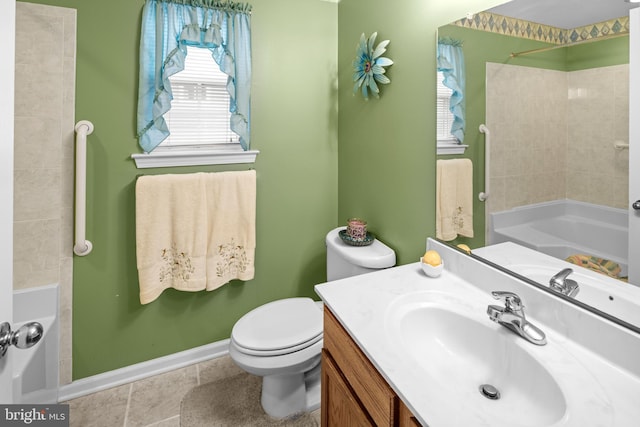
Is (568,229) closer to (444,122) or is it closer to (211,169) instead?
(444,122)

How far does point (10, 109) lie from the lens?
708mm

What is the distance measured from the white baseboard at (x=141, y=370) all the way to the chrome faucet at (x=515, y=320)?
1695 mm

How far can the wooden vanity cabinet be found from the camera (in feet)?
2.53

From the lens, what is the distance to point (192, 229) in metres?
1.86

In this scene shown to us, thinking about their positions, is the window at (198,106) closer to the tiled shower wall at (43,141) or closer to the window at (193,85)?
the window at (193,85)

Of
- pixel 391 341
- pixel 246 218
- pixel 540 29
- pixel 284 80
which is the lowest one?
pixel 391 341

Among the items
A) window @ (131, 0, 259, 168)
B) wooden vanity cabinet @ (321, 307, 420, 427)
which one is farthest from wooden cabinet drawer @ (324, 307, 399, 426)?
window @ (131, 0, 259, 168)

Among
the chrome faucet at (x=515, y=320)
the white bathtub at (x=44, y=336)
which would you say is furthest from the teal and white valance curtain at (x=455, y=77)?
the white bathtub at (x=44, y=336)

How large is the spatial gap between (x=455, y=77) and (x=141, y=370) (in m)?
2.19

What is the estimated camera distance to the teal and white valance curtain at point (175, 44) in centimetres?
170

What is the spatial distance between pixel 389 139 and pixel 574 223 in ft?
3.06

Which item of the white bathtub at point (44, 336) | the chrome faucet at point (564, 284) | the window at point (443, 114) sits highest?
the window at point (443, 114)

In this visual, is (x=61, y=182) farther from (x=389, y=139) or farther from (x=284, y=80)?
(x=389, y=139)

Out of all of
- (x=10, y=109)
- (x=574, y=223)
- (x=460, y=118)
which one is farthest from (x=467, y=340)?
(x=10, y=109)
